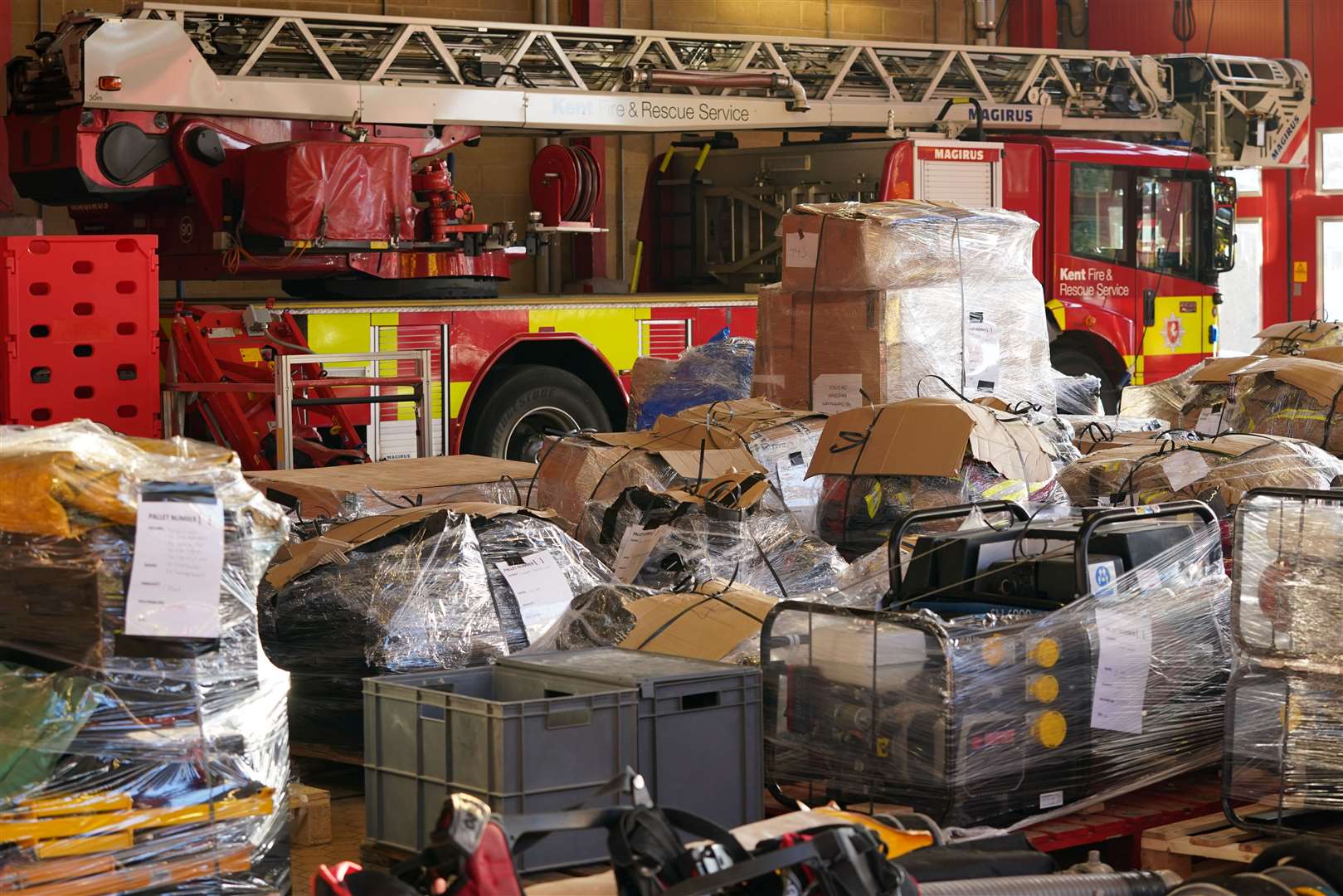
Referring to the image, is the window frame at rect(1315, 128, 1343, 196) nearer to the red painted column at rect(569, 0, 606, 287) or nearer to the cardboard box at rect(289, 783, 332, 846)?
the red painted column at rect(569, 0, 606, 287)

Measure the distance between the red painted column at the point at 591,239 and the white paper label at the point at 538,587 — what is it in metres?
12.7

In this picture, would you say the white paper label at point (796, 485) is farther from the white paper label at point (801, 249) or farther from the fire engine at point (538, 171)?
the fire engine at point (538, 171)

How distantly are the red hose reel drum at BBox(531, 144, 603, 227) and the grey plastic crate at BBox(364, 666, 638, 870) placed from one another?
8.40 metres

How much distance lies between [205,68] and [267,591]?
5469 millimetres

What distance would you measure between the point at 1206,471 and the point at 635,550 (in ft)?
7.51

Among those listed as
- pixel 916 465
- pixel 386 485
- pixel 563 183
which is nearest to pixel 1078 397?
pixel 563 183

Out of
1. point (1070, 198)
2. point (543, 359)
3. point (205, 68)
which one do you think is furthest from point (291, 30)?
point (1070, 198)

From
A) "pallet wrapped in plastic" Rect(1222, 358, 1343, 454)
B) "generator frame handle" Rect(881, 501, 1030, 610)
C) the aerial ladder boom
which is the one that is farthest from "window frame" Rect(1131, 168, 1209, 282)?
"generator frame handle" Rect(881, 501, 1030, 610)

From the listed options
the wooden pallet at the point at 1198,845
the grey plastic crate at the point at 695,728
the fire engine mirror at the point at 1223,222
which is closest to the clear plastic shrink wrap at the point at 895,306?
the wooden pallet at the point at 1198,845

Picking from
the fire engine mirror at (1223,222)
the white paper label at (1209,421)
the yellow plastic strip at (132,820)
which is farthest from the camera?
the fire engine mirror at (1223,222)

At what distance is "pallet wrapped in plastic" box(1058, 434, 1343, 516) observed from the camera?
6.93 meters

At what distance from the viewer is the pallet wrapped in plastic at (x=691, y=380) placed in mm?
10500

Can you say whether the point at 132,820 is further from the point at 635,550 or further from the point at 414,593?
the point at 635,550

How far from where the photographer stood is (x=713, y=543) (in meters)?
6.51
